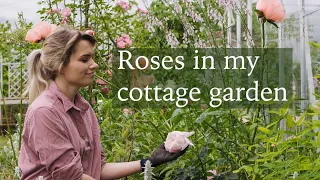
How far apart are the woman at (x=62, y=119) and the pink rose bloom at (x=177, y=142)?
0.11 ft

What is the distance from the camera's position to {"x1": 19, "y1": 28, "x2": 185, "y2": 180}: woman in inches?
73.0

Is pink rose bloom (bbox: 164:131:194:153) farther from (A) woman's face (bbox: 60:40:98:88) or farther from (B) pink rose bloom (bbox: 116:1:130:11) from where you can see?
(B) pink rose bloom (bbox: 116:1:130:11)

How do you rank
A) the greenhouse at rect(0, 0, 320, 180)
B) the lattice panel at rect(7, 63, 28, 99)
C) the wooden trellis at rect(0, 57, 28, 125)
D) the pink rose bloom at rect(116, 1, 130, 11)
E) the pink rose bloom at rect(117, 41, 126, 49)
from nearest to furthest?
the greenhouse at rect(0, 0, 320, 180) → the pink rose bloom at rect(117, 41, 126, 49) → the pink rose bloom at rect(116, 1, 130, 11) → the wooden trellis at rect(0, 57, 28, 125) → the lattice panel at rect(7, 63, 28, 99)

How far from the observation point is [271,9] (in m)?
1.99

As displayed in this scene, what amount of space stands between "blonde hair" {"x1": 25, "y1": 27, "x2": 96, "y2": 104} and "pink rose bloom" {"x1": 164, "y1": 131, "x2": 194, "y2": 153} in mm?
389

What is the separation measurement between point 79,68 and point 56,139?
0.77 feet

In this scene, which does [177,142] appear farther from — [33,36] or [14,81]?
[14,81]

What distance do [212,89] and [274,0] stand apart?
455 millimetres

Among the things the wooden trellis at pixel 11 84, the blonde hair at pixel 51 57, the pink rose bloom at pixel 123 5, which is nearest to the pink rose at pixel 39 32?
the blonde hair at pixel 51 57

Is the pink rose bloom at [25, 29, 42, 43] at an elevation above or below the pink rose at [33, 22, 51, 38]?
below

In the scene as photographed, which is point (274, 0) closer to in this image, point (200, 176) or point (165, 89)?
point (200, 176)

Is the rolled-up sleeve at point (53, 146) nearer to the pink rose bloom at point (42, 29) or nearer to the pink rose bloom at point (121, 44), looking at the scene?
the pink rose bloom at point (42, 29)

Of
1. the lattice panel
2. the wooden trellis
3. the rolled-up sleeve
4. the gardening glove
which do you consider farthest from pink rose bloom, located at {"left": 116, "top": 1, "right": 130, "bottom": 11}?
the lattice panel

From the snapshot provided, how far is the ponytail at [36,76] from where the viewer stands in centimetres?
202
